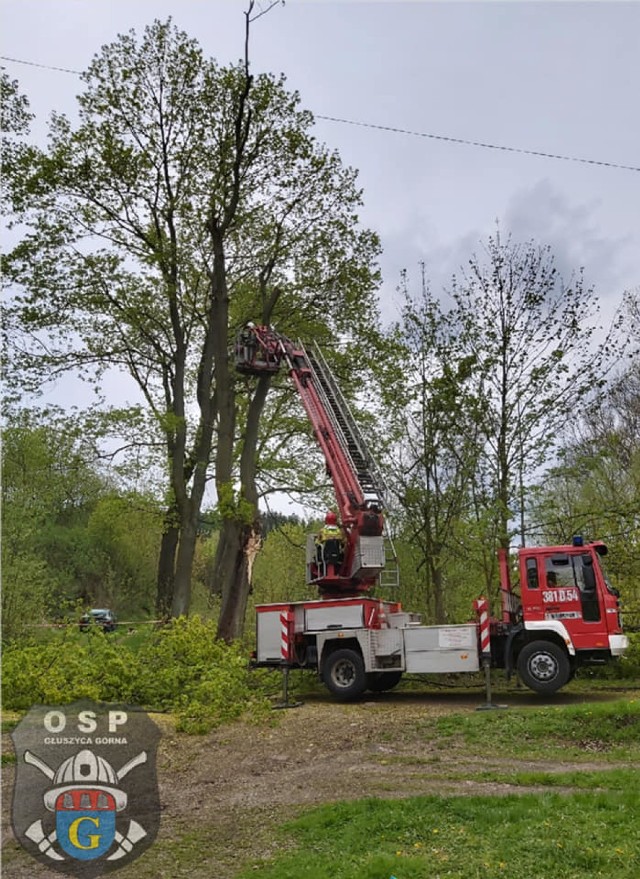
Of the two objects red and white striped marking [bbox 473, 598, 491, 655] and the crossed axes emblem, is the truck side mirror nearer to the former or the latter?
red and white striped marking [bbox 473, 598, 491, 655]

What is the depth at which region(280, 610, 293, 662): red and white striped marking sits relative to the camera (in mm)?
14969

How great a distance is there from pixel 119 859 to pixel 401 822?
2311 millimetres

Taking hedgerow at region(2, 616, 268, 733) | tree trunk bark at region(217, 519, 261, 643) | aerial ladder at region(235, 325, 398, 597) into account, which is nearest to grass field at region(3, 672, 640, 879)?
hedgerow at region(2, 616, 268, 733)

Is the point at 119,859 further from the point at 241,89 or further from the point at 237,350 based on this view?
the point at 241,89

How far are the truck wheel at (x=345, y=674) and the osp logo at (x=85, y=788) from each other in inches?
178

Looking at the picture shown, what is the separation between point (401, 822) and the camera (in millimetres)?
6656

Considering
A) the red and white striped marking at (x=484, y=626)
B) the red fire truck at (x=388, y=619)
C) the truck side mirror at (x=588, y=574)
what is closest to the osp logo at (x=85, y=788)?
the red fire truck at (x=388, y=619)

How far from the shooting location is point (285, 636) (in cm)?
1503

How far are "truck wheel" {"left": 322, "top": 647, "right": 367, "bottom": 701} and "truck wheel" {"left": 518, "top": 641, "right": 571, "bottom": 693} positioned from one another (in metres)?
2.87

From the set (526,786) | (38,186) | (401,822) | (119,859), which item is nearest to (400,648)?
(526,786)

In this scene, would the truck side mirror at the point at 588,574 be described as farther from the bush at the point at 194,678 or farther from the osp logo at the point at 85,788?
the osp logo at the point at 85,788

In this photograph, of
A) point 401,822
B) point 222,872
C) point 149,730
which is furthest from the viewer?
point 149,730

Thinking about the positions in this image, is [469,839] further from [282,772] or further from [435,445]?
[435,445]

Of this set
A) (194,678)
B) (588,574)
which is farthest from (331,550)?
(588,574)
